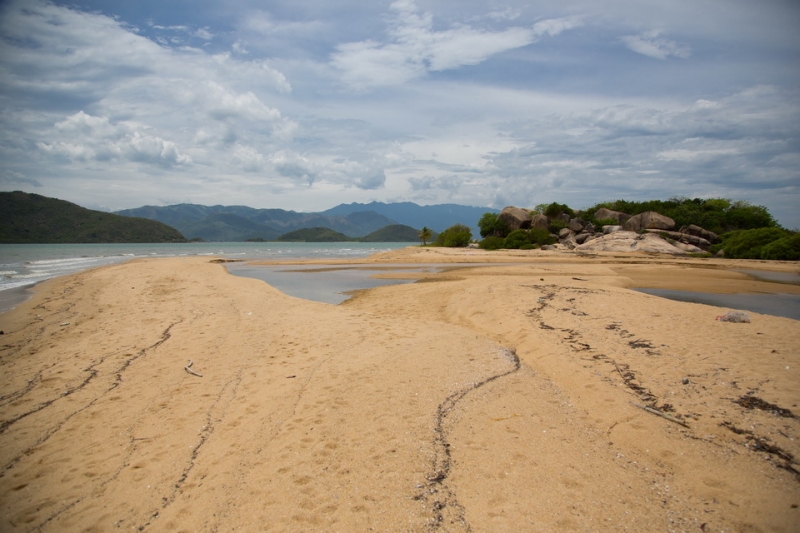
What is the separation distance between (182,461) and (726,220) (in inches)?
2444

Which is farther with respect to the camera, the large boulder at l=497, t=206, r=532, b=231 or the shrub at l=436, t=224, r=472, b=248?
the shrub at l=436, t=224, r=472, b=248

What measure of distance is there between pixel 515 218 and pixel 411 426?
57.1 metres

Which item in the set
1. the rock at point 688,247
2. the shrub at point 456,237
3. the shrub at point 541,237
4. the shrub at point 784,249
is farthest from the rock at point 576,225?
the shrub at point 784,249

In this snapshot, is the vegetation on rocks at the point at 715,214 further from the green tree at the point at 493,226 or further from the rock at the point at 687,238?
the green tree at the point at 493,226

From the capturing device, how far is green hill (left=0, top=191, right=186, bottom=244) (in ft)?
338

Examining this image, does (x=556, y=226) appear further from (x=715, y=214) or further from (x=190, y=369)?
(x=190, y=369)

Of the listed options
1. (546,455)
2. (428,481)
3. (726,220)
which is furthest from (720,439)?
(726,220)

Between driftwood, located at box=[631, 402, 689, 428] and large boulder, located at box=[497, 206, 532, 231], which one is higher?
large boulder, located at box=[497, 206, 532, 231]

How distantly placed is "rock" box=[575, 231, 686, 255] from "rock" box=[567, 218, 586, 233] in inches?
302

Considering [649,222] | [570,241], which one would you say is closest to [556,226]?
[570,241]

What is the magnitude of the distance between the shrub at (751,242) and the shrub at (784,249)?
1020 mm

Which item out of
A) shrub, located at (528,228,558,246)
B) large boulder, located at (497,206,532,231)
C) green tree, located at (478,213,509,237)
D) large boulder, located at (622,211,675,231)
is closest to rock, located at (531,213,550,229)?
large boulder, located at (497,206,532,231)

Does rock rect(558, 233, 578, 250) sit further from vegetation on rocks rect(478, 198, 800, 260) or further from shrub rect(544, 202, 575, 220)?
shrub rect(544, 202, 575, 220)

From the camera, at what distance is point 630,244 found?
140ft
